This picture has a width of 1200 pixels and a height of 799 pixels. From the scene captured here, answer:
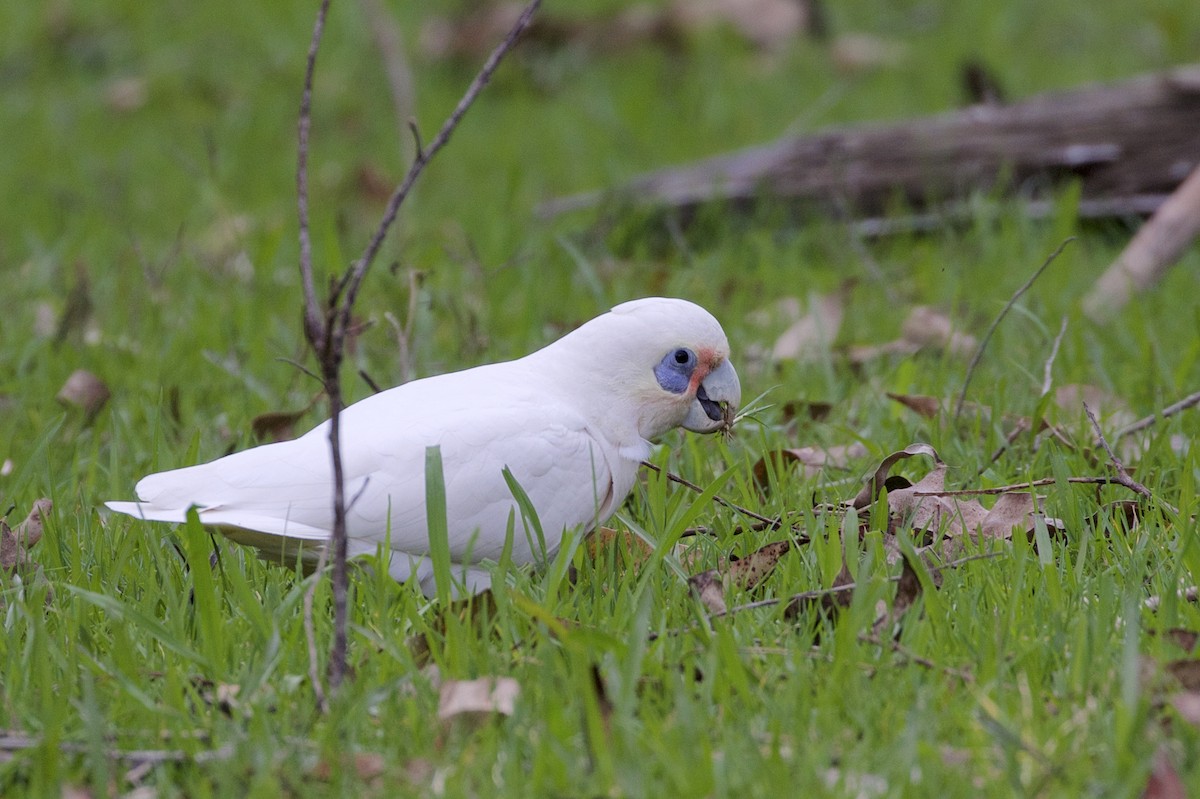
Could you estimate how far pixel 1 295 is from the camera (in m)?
4.43

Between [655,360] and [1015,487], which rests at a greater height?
[655,360]

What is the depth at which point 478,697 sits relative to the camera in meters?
1.89

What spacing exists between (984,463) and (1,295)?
313cm

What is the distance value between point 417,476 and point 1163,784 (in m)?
1.24

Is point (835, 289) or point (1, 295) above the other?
point (1, 295)

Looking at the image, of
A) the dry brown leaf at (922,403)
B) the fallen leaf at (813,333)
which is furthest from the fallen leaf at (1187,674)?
the fallen leaf at (813,333)

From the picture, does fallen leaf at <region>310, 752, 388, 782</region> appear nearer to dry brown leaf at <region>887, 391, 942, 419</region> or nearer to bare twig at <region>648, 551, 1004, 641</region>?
bare twig at <region>648, 551, 1004, 641</region>

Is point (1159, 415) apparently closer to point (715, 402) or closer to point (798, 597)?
point (715, 402)

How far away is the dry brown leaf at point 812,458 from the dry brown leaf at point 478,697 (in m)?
1.08

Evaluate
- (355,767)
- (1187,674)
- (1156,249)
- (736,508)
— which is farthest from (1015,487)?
(1156,249)

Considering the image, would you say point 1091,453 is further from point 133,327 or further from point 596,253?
point 133,327

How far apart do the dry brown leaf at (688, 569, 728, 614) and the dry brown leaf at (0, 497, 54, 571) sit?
1172 millimetres

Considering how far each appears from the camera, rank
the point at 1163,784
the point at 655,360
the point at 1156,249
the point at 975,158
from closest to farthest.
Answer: the point at 1163,784 < the point at 655,360 < the point at 1156,249 < the point at 975,158

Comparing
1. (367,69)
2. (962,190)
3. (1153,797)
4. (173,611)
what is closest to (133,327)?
(173,611)
